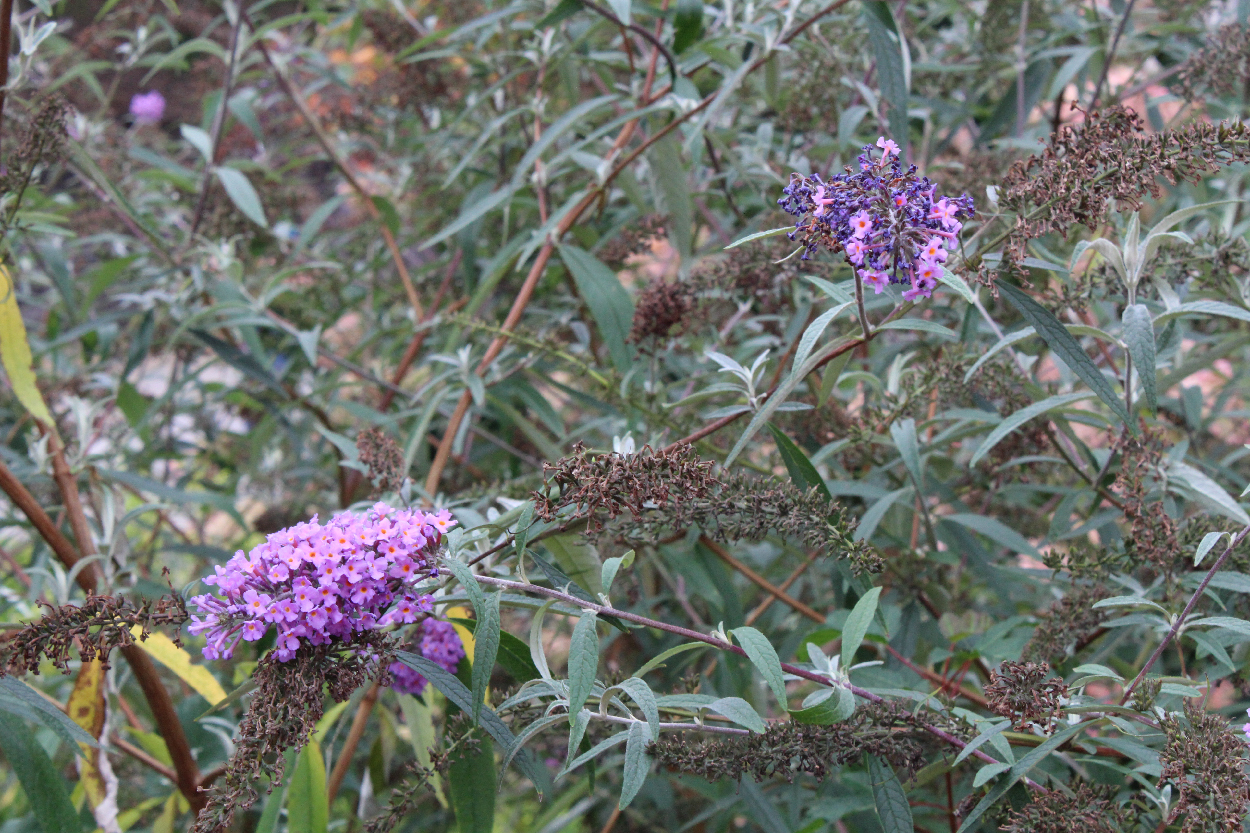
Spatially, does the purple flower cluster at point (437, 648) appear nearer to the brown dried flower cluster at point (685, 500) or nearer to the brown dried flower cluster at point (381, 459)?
the brown dried flower cluster at point (381, 459)

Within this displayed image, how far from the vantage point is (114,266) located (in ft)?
6.29

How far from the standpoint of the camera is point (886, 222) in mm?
768

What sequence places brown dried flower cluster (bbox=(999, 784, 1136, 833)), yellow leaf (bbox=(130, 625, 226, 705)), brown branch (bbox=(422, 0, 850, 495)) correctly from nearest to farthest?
brown dried flower cluster (bbox=(999, 784, 1136, 833)) < yellow leaf (bbox=(130, 625, 226, 705)) < brown branch (bbox=(422, 0, 850, 495))

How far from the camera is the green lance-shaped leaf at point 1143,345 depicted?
860mm

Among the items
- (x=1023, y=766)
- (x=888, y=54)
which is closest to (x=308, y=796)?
(x=1023, y=766)

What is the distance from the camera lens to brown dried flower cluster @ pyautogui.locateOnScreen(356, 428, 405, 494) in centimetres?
101

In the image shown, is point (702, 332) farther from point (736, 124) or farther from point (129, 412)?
point (129, 412)

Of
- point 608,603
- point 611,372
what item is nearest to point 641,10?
point 611,372

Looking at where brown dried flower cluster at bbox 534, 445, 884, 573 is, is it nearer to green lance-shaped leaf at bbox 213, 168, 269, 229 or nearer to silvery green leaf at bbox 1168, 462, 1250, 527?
silvery green leaf at bbox 1168, 462, 1250, 527

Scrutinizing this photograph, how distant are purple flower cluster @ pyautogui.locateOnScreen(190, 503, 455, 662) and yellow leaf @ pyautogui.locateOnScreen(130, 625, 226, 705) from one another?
19.6 inches

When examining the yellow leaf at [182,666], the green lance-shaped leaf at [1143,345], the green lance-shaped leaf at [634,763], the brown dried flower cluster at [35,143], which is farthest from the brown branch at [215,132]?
the green lance-shaped leaf at [1143,345]

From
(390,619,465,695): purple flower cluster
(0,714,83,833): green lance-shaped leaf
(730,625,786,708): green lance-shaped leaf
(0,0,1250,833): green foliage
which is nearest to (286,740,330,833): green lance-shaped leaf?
(0,0,1250,833): green foliage

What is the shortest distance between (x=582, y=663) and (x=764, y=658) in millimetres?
168

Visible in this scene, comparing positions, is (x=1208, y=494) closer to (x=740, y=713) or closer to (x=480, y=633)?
(x=740, y=713)
